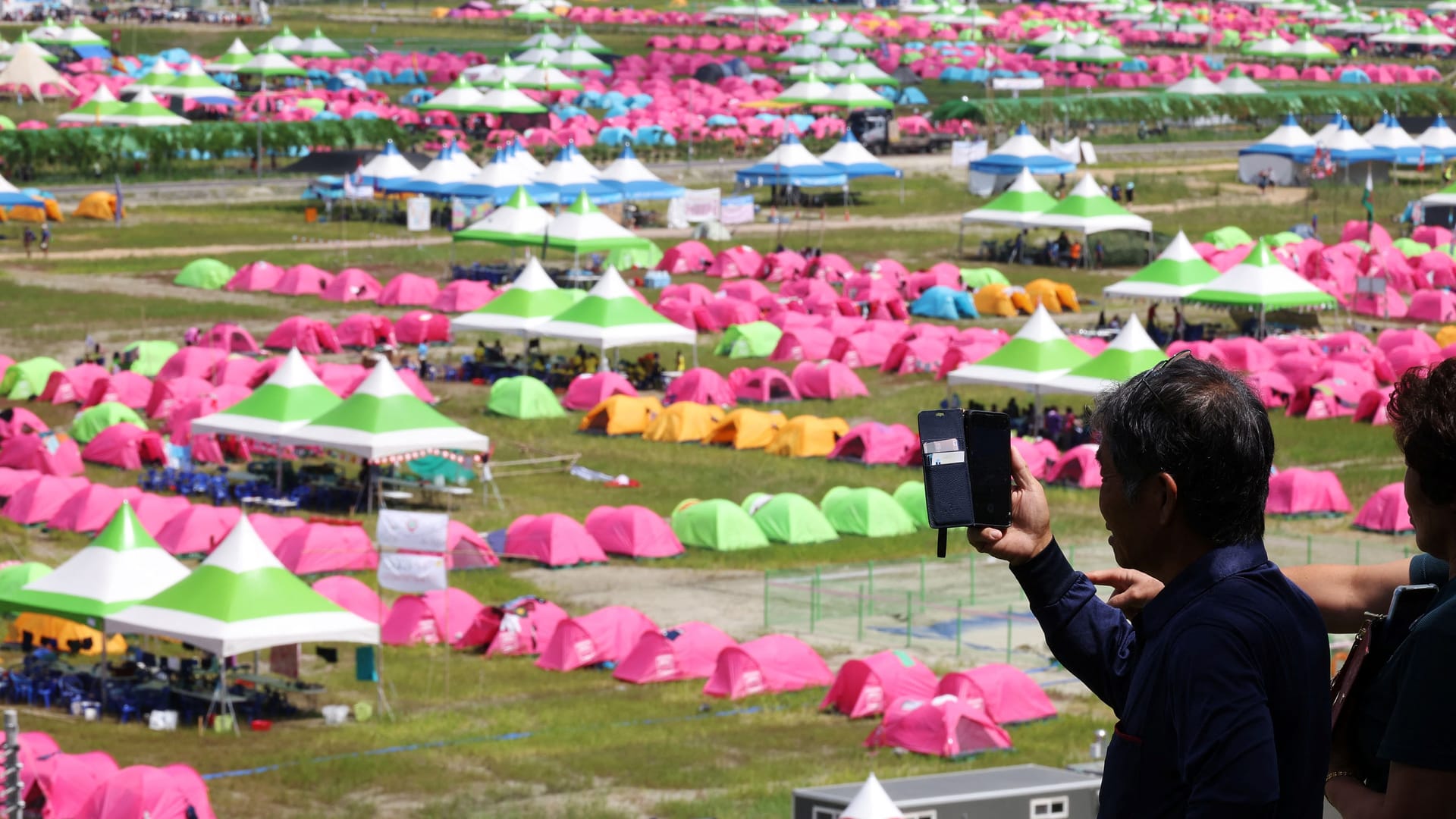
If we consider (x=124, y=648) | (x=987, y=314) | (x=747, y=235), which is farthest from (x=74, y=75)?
(x=124, y=648)

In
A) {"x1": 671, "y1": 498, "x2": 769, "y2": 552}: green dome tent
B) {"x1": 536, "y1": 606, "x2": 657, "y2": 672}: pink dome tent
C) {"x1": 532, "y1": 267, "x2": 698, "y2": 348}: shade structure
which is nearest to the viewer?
{"x1": 536, "y1": 606, "x2": 657, "y2": 672}: pink dome tent

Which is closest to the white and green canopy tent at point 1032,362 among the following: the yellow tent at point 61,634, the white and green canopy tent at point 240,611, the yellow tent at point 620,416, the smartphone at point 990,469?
the yellow tent at point 620,416

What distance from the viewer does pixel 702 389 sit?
4303cm

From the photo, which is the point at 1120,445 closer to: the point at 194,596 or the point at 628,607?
the point at 194,596

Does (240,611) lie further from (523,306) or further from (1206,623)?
(523,306)

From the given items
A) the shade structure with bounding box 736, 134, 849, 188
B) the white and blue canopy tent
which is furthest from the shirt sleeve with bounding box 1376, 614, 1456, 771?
the white and blue canopy tent

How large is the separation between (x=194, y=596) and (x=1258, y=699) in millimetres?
22008

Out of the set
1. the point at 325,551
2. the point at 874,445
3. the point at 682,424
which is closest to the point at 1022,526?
the point at 325,551

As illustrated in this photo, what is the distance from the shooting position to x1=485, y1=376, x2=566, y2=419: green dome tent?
42562 millimetres

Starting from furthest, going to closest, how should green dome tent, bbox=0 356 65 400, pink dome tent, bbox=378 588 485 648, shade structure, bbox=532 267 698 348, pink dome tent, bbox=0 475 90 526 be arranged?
shade structure, bbox=532 267 698 348 → green dome tent, bbox=0 356 65 400 → pink dome tent, bbox=0 475 90 526 → pink dome tent, bbox=378 588 485 648

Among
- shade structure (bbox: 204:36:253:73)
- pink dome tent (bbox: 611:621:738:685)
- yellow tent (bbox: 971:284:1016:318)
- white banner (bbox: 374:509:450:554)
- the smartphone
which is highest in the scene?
the smartphone

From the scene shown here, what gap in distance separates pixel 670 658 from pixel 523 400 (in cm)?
1718

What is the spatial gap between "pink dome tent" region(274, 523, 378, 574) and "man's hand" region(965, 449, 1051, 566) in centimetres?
2690

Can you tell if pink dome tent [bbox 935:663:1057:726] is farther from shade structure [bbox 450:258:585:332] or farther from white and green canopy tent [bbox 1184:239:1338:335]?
white and green canopy tent [bbox 1184:239:1338:335]
